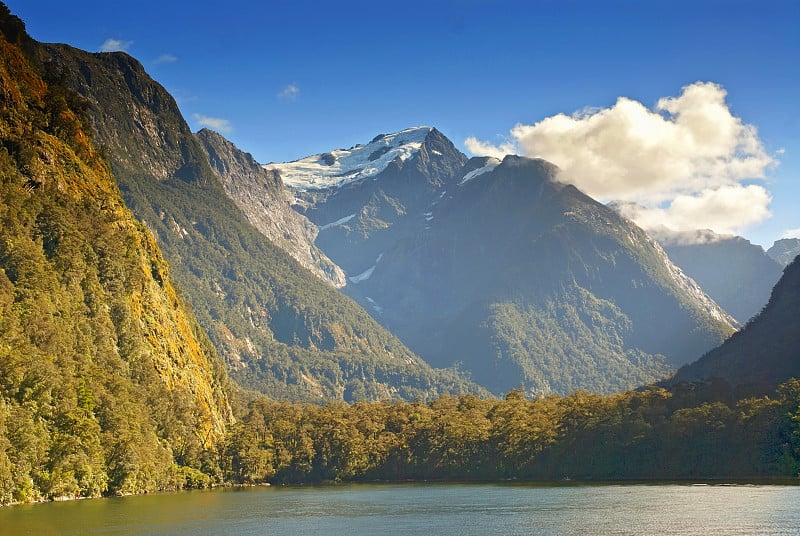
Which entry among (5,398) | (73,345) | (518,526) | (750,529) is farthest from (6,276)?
(750,529)

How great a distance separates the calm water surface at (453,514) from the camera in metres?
122

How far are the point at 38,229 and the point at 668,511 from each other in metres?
139

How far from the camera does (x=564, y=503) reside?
160m

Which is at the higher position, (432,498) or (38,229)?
(38,229)

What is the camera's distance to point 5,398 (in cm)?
15038

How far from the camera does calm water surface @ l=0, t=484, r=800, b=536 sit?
4823 inches

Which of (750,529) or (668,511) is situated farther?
(668,511)

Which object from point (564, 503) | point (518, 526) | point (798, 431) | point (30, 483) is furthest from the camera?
point (798, 431)

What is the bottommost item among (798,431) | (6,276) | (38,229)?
(798,431)

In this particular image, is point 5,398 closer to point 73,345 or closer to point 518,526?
point 73,345

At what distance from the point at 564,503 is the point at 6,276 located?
110666mm

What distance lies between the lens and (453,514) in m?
148

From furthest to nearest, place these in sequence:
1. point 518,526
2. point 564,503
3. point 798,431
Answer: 1. point 798,431
2. point 564,503
3. point 518,526

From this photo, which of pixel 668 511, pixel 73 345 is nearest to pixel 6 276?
pixel 73 345
